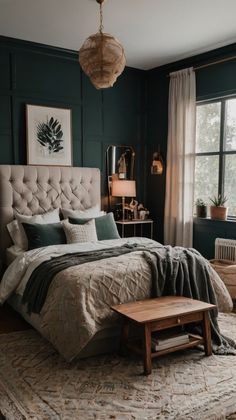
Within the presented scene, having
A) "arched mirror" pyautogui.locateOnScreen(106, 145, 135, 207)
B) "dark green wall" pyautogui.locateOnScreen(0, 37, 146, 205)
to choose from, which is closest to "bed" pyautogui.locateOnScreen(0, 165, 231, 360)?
"dark green wall" pyautogui.locateOnScreen(0, 37, 146, 205)

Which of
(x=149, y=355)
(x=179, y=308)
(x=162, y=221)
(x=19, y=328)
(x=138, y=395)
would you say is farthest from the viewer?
(x=162, y=221)

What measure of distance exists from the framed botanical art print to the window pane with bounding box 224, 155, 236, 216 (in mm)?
2100

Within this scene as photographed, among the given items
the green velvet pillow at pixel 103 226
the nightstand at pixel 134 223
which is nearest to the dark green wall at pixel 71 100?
the nightstand at pixel 134 223

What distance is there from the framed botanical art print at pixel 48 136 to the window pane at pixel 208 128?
1798mm

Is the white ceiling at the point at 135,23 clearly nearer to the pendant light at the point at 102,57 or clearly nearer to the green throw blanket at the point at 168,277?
the pendant light at the point at 102,57

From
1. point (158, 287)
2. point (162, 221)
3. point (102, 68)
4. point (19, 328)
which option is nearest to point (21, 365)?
point (19, 328)

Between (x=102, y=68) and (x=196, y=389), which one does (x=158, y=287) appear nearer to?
(x=196, y=389)

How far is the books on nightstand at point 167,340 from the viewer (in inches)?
113

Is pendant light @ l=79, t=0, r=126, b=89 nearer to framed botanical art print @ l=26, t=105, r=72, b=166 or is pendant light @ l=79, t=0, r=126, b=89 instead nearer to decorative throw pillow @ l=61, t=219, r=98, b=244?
decorative throw pillow @ l=61, t=219, r=98, b=244

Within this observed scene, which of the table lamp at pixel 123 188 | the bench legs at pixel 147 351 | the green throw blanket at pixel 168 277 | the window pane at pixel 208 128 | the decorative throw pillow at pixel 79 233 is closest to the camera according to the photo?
the bench legs at pixel 147 351

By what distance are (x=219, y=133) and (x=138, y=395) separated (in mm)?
3588

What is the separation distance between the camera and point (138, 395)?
8.18ft

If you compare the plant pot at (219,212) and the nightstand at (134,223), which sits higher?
the plant pot at (219,212)

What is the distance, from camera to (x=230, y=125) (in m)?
4.93
